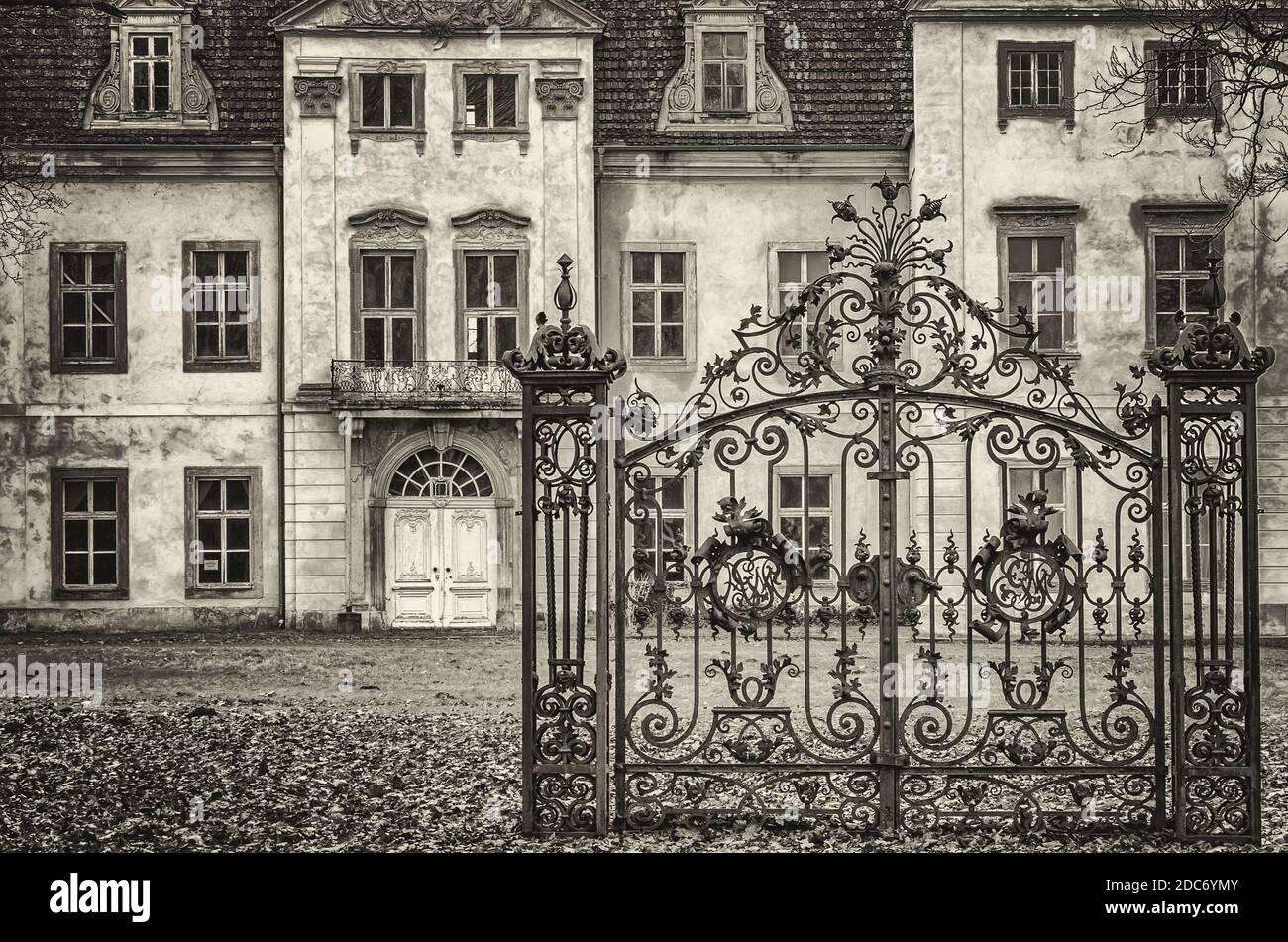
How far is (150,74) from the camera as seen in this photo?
910 inches

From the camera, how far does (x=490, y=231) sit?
886 inches

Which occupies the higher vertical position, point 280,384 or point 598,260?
point 598,260

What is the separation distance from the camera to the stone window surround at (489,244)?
884 inches

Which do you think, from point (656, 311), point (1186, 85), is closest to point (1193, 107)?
point (1186, 85)

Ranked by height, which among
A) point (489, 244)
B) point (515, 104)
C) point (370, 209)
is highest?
point (515, 104)

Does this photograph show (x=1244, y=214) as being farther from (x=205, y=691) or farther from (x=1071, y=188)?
(x=205, y=691)

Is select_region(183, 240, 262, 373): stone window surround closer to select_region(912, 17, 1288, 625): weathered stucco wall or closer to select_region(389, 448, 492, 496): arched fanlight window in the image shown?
select_region(389, 448, 492, 496): arched fanlight window

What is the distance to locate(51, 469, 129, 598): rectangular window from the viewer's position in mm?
22625

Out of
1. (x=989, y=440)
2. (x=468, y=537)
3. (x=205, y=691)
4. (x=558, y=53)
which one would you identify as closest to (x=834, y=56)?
(x=558, y=53)

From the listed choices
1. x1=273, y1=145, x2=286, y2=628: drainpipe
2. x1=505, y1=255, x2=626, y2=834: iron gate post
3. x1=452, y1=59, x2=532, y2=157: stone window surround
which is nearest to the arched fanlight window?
x1=273, y1=145, x2=286, y2=628: drainpipe

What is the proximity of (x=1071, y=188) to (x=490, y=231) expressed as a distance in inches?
327

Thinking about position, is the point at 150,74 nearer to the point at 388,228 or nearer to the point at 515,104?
the point at 388,228

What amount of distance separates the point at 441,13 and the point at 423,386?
5.45 metres

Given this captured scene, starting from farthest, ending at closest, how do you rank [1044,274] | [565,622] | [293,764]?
[1044,274]
[293,764]
[565,622]
